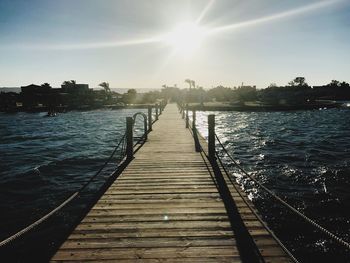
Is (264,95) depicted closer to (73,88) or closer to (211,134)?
(73,88)

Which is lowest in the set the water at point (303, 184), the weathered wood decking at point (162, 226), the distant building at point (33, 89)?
the water at point (303, 184)

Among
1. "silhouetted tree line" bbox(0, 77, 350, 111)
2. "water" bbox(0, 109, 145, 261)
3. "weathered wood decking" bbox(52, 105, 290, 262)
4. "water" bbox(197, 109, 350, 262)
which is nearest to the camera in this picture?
"weathered wood decking" bbox(52, 105, 290, 262)

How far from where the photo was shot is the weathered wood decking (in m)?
4.29

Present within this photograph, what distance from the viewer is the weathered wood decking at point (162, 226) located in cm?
429

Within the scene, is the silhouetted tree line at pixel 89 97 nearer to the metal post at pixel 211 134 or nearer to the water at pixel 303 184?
the water at pixel 303 184

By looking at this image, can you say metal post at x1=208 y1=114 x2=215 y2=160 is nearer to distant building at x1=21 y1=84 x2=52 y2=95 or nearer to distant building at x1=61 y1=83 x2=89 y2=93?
distant building at x1=61 y1=83 x2=89 y2=93

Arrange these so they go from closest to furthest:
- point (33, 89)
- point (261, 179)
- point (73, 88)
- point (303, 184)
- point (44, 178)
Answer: point (303, 184) < point (261, 179) < point (44, 178) < point (33, 89) < point (73, 88)

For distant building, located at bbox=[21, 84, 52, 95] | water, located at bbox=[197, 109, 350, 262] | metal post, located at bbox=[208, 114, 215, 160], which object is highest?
distant building, located at bbox=[21, 84, 52, 95]

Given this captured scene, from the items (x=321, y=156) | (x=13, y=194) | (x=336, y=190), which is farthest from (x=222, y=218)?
(x=321, y=156)

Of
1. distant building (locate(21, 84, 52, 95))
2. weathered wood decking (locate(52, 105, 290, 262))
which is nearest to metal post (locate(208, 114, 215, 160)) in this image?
weathered wood decking (locate(52, 105, 290, 262))

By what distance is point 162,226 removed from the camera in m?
5.18

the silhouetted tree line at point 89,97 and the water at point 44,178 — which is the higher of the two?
the silhouetted tree line at point 89,97

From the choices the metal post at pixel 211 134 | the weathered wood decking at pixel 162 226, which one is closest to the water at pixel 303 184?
the metal post at pixel 211 134

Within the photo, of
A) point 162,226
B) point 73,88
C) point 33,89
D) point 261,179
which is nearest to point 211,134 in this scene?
point 261,179
